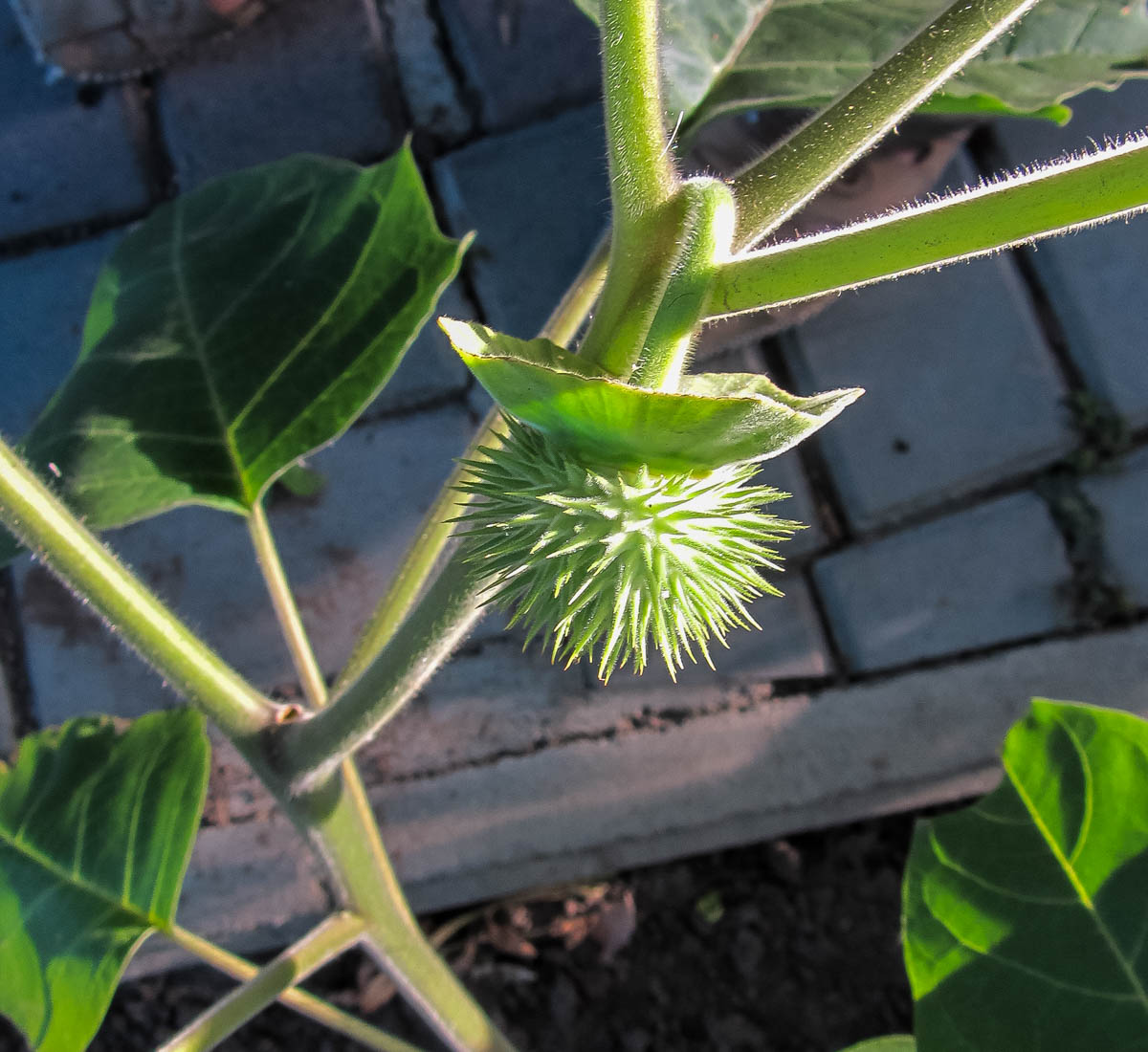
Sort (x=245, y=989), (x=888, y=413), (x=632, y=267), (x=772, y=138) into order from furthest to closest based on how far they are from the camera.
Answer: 1. (x=888, y=413)
2. (x=772, y=138)
3. (x=245, y=989)
4. (x=632, y=267)

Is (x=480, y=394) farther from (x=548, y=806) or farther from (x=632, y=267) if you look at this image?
(x=632, y=267)

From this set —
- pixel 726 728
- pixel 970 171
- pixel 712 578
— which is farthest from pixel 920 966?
pixel 970 171

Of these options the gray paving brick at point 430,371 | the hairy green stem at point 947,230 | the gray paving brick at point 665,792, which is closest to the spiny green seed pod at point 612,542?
the hairy green stem at point 947,230

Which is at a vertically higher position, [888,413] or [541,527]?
[541,527]

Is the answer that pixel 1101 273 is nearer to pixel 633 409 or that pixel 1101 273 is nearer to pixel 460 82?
pixel 460 82

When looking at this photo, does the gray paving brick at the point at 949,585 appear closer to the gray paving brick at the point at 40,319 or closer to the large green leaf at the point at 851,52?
the large green leaf at the point at 851,52

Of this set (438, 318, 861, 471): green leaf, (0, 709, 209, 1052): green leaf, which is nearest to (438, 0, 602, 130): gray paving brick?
(0, 709, 209, 1052): green leaf
